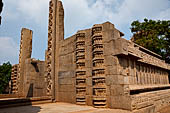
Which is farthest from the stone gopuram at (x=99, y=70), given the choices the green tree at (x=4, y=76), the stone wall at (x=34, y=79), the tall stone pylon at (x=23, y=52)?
the green tree at (x=4, y=76)

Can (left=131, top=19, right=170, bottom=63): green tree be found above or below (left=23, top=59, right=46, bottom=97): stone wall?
above

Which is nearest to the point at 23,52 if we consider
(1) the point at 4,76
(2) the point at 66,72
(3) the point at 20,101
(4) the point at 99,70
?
(2) the point at 66,72

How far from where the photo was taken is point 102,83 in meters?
6.65

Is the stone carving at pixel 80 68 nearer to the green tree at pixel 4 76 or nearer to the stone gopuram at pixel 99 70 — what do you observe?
the stone gopuram at pixel 99 70

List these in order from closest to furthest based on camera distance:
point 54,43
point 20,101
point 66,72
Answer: point 20,101 → point 66,72 → point 54,43

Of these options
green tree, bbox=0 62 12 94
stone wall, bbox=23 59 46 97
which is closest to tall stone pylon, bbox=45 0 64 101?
stone wall, bbox=23 59 46 97

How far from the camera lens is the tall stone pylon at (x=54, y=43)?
9.12m

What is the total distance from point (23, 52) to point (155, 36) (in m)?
16.2

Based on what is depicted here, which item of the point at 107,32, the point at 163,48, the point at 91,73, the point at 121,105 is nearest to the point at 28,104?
the point at 91,73

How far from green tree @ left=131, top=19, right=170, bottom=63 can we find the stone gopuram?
7.98 meters

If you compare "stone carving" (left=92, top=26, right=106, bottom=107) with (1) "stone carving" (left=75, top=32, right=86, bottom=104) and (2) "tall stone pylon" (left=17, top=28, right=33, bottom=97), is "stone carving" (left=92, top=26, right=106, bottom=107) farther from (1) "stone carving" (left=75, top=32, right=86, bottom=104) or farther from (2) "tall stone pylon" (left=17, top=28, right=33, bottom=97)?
(2) "tall stone pylon" (left=17, top=28, right=33, bottom=97)

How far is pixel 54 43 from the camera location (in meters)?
9.70

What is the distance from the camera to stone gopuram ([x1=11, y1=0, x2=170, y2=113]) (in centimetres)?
636

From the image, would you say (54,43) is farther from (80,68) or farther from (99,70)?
(99,70)
